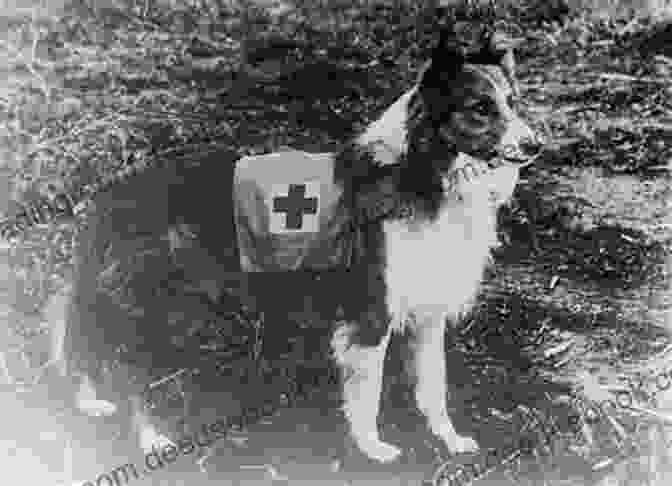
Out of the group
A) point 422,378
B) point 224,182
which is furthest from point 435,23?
point 422,378

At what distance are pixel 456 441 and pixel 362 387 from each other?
624mm

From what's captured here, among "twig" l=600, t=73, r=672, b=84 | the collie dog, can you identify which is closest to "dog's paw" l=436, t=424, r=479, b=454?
the collie dog

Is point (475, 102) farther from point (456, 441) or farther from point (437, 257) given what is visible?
point (456, 441)

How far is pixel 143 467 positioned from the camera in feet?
11.6

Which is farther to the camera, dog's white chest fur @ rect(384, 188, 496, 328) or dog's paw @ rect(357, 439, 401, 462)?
dog's paw @ rect(357, 439, 401, 462)

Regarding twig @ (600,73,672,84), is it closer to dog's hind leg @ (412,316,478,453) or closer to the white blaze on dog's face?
the white blaze on dog's face

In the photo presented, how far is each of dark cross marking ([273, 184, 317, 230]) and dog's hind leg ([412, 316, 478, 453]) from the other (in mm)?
846

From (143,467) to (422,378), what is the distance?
1.64m

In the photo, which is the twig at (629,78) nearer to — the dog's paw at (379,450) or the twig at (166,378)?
the dog's paw at (379,450)

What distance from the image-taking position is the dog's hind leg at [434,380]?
341 centimetres

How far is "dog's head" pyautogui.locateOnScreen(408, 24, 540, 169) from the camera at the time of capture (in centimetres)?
303

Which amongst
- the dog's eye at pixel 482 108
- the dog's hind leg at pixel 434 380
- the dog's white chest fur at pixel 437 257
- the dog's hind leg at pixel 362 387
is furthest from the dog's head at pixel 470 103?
the dog's hind leg at pixel 362 387

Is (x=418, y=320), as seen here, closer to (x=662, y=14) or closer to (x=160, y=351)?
(x=160, y=351)

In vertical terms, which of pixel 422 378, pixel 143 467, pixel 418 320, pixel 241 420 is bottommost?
→ pixel 143 467
